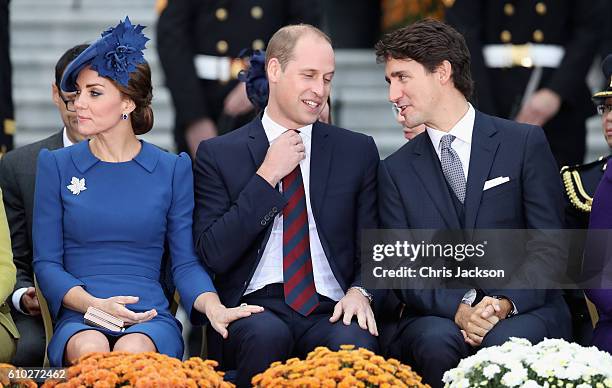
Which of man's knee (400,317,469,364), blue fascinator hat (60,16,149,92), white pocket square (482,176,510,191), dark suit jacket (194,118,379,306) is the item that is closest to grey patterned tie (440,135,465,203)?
white pocket square (482,176,510,191)

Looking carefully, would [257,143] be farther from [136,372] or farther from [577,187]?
[136,372]

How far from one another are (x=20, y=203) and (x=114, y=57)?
0.91 m

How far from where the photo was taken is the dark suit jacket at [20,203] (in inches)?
233

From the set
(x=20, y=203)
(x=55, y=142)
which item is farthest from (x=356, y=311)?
(x=55, y=142)

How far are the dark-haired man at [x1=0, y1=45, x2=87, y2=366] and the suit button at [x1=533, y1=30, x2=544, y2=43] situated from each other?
269 centimetres

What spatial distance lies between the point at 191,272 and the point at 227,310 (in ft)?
0.85

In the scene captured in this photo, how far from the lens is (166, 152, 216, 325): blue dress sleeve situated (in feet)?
18.1

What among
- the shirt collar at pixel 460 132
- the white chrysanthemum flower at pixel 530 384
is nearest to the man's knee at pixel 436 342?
the white chrysanthemum flower at pixel 530 384

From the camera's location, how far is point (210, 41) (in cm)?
762

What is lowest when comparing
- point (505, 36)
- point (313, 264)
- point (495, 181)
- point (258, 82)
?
point (313, 264)

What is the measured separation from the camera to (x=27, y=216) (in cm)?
593

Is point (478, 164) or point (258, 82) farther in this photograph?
point (258, 82)

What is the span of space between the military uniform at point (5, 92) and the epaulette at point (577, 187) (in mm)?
2940

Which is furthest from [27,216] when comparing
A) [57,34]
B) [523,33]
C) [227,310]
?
[57,34]
